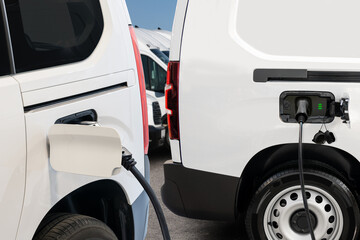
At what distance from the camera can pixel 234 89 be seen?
3332 millimetres

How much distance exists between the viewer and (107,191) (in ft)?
7.86

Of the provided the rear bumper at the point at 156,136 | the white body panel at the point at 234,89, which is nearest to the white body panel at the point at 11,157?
the white body panel at the point at 234,89

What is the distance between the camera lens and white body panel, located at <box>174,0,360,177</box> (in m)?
3.30

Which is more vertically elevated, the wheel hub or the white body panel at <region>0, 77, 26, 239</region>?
the white body panel at <region>0, 77, 26, 239</region>

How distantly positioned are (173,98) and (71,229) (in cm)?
158

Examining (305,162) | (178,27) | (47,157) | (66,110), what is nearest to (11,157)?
(47,157)

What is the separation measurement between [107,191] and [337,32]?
1.71m

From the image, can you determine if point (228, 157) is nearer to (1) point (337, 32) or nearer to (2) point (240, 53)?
(2) point (240, 53)

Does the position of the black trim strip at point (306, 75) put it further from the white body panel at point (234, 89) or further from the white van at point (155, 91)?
the white van at point (155, 91)

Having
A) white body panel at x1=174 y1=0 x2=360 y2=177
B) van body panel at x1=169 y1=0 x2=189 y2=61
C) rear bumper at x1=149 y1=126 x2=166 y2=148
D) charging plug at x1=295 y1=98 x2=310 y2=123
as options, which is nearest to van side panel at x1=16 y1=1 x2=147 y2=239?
white body panel at x1=174 y1=0 x2=360 y2=177

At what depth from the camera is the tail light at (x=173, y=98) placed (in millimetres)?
3469

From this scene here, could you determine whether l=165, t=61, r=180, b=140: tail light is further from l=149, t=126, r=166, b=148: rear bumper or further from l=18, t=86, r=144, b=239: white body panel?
l=149, t=126, r=166, b=148: rear bumper

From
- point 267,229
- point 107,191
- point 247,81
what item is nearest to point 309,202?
point 267,229

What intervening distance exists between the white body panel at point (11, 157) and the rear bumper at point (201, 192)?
1844 mm
